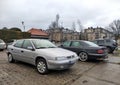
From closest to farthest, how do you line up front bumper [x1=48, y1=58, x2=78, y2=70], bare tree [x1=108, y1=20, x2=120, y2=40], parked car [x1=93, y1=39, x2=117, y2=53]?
front bumper [x1=48, y1=58, x2=78, y2=70], parked car [x1=93, y1=39, x2=117, y2=53], bare tree [x1=108, y1=20, x2=120, y2=40]

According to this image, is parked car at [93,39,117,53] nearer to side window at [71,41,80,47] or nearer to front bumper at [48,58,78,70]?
side window at [71,41,80,47]

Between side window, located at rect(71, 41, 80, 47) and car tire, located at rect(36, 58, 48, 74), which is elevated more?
side window, located at rect(71, 41, 80, 47)

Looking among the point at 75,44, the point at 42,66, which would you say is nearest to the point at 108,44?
the point at 75,44

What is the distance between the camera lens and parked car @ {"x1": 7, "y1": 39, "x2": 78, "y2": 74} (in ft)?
19.1

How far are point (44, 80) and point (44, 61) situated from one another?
907 millimetres

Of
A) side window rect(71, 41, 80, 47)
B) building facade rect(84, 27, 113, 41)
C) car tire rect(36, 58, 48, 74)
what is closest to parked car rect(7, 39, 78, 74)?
car tire rect(36, 58, 48, 74)

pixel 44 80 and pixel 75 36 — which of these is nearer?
pixel 44 80

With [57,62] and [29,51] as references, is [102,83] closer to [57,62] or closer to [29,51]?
[57,62]

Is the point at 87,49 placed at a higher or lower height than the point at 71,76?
higher

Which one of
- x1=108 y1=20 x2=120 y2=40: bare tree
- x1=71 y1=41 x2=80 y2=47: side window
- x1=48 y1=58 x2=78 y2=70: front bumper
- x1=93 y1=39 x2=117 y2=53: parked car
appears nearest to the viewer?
x1=48 y1=58 x2=78 y2=70: front bumper

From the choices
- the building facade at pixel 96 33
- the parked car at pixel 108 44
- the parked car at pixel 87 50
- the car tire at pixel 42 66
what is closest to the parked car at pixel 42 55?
the car tire at pixel 42 66

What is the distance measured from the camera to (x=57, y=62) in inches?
226

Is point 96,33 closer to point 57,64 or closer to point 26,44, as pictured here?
point 26,44

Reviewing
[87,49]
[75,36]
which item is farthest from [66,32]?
[87,49]
